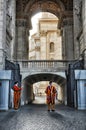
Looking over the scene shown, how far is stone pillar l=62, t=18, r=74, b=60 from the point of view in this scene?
30034mm

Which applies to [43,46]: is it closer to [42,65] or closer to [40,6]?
[40,6]

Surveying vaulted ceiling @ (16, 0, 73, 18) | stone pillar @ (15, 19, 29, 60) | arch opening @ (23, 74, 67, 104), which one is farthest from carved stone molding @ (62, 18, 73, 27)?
arch opening @ (23, 74, 67, 104)

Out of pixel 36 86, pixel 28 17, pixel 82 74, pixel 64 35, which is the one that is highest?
pixel 28 17

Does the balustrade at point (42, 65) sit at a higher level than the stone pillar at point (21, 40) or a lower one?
lower

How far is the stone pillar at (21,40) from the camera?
30391 millimetres

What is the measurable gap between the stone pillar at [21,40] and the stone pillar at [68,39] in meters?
4.50

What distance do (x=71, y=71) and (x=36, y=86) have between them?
44911 millimetres

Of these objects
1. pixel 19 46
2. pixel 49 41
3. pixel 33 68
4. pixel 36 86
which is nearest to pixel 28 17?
pixel 19 46

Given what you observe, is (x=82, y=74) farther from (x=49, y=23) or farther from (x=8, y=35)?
(x=49, y=23)

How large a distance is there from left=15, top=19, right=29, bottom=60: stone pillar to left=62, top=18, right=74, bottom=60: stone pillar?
14.8 feet

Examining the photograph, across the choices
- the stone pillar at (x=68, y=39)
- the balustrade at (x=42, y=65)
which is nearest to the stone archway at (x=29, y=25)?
the stone pillar at (x=68, y=39)

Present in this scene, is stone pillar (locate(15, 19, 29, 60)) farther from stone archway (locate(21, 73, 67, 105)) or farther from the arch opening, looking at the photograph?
stone archway (locate(21, 73, 67, 105))

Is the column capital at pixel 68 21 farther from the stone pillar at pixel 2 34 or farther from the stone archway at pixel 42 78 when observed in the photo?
the stone pillar at pixel 2 34

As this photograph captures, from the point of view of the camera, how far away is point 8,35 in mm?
23125
